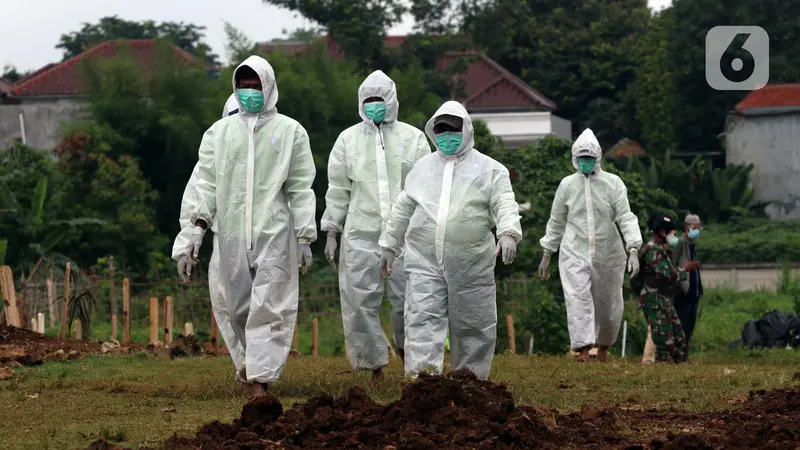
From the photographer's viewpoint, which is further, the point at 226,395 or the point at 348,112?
the point at 348,112

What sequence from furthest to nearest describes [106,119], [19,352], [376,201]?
[106,119], [19,352], [376,201]

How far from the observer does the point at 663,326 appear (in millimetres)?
16094

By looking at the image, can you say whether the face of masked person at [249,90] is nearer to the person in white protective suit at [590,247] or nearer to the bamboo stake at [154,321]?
the person in white protective suit at [590,247]

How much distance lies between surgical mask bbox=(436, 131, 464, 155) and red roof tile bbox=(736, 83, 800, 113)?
129 feet

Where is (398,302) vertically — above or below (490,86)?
below

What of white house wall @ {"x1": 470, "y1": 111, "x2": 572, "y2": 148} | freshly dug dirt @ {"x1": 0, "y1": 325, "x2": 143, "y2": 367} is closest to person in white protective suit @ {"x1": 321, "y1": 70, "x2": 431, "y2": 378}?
freshly dug dirt @ {"x1": 0, "y1": 325, "x2": 143, "y2": 367}

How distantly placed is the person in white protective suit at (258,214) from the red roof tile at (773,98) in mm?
39828

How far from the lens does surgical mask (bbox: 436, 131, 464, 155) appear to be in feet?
34.9

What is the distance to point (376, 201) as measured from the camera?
12016mm

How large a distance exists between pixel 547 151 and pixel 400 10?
56.0 feet

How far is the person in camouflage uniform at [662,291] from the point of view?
15.9 m

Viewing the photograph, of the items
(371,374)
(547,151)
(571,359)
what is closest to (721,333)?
(547,151)

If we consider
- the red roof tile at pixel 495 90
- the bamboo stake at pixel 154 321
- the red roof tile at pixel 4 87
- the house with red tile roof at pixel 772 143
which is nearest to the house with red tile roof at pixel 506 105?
the red roof tile at pixel 495 90

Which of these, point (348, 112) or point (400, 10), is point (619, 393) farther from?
point (400, 10)
